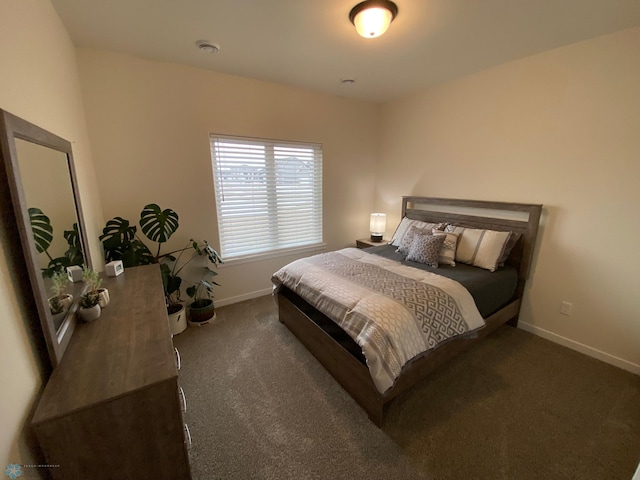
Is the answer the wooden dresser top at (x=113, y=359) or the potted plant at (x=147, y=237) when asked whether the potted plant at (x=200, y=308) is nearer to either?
the potted plant at (x=147, y=237)

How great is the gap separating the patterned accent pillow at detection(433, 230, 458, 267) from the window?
5.43ft

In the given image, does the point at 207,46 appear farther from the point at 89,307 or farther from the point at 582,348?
the point at 582,348

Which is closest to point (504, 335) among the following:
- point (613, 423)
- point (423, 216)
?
point (613, 423)

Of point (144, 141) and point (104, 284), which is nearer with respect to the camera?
point (104, 284)

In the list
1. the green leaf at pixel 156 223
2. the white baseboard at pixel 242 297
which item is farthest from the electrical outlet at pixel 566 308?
the green leaf at pixel 156 223

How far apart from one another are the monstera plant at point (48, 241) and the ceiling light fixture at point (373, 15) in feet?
6.50

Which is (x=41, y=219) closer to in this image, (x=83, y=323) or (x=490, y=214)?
(x=83, y=323)

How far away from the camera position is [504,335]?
100 inches

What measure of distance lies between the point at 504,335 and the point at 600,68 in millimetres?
2330

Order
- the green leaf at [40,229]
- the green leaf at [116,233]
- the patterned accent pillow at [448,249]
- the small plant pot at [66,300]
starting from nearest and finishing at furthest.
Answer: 1. the green leaf at [40,229]
2. the small plant pot at [66,300]
3. the green leaf at [116,233]
4. the patterned accent pillow at [448,249]

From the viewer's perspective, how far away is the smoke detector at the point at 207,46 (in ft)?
6.75

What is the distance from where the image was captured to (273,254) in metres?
3.35

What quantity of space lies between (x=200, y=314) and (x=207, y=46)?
2.42 metres

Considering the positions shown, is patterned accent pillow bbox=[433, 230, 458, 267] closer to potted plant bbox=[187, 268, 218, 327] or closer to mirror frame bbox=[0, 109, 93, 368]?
potted plant bbox=[187, 268, 218, 327]
